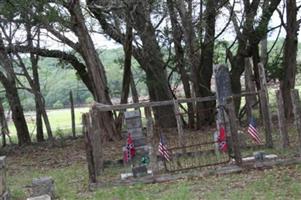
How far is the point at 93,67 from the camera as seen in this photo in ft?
53.5

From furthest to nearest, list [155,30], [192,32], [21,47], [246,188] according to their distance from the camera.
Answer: [21,47]
[155,30]
[192,32]
[246,188]

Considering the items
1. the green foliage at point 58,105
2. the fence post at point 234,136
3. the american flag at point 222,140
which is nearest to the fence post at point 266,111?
the american flag at point 222,140

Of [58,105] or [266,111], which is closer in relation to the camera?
[266,111]

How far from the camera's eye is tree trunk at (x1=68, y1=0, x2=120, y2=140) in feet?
51.5

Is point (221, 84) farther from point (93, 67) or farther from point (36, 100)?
point (36, 100)

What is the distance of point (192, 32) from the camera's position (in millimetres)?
15180

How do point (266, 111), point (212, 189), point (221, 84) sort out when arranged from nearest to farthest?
point (212, 189), point (266, 111), point (221, 84)

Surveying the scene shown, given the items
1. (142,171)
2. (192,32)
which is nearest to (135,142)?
(142,171)

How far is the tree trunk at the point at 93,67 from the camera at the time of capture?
15711mm

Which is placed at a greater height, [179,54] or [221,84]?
[179,54]

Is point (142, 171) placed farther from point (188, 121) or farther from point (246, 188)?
point (188, 121)

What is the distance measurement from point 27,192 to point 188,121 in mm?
9297

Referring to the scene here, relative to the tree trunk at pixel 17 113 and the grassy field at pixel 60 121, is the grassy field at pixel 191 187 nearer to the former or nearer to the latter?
the tree trunk at pixel 17 113

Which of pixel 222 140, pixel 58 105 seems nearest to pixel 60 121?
pixel 58 105
